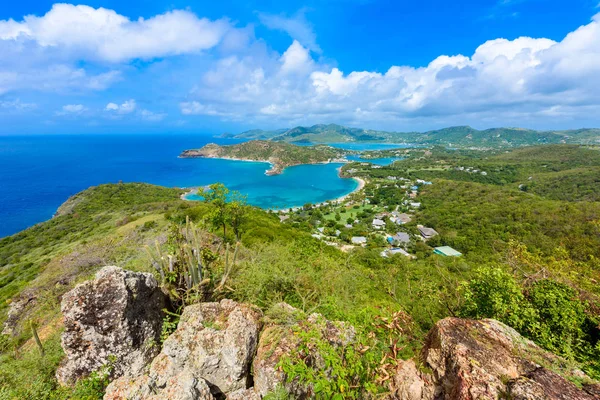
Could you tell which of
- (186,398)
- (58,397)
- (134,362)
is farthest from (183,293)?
(186,398)

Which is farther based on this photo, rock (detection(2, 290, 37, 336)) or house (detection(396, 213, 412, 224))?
house (detection(396, 213, 412, 224))

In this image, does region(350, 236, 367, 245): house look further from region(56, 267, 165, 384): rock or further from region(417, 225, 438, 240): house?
region(56, 267, 165, 384): rock

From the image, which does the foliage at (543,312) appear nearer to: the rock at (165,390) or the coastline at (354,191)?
the rock at (165,390)

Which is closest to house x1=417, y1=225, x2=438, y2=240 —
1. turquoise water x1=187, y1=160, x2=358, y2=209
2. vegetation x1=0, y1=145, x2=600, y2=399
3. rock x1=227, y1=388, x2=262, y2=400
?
vegetation x1=0, y1=145, x2=600, y2=399

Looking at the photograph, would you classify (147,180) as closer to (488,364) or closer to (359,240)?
(359,240)

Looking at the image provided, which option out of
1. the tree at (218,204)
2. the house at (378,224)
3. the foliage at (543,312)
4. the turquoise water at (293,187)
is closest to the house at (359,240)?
the house at (378,224)

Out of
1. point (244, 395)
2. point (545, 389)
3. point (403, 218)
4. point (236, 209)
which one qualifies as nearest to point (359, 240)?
point (403, 218)
